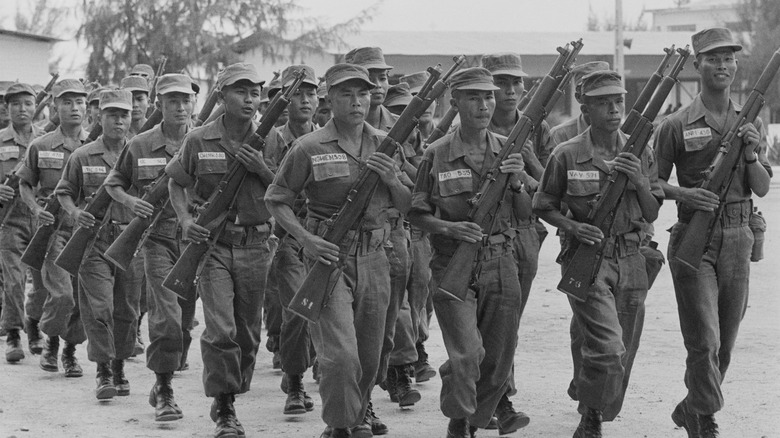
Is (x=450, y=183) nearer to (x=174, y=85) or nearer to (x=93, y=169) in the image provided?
(x=174, y=85)

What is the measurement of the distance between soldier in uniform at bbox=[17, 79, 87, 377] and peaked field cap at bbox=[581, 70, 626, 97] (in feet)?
16.1

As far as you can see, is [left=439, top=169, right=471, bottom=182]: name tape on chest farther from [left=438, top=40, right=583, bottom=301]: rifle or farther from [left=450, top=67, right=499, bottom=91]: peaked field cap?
[left=450, top=67, right=499, bottom=91]: peaked field cap

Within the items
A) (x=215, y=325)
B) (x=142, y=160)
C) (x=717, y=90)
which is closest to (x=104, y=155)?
(x=142, y=160)

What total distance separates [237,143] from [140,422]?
6.44 feet

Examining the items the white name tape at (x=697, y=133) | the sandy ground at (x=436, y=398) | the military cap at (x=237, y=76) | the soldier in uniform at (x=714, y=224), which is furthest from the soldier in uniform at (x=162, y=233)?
the white name tape at (x=697, y=133)

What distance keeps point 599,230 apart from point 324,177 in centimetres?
157

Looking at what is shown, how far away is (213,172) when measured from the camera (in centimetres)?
869

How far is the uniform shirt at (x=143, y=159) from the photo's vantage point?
973 cm

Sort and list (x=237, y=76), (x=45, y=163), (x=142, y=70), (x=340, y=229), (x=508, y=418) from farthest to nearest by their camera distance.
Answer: (x=142, y=70) → (x=45, y=163) → (x=237, y=76) → (x=508, y=418) → (x=340, y=229)

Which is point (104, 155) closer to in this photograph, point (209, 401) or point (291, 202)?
point (209, 401)

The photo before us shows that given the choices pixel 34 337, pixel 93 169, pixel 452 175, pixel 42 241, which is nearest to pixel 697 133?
pixel 452 175

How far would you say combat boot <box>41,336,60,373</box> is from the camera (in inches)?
442

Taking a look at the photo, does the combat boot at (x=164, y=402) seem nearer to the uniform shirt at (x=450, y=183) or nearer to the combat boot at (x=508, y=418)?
the combat boot at (x=508, y=418)

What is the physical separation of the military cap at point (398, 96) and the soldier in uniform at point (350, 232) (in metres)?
2.90
